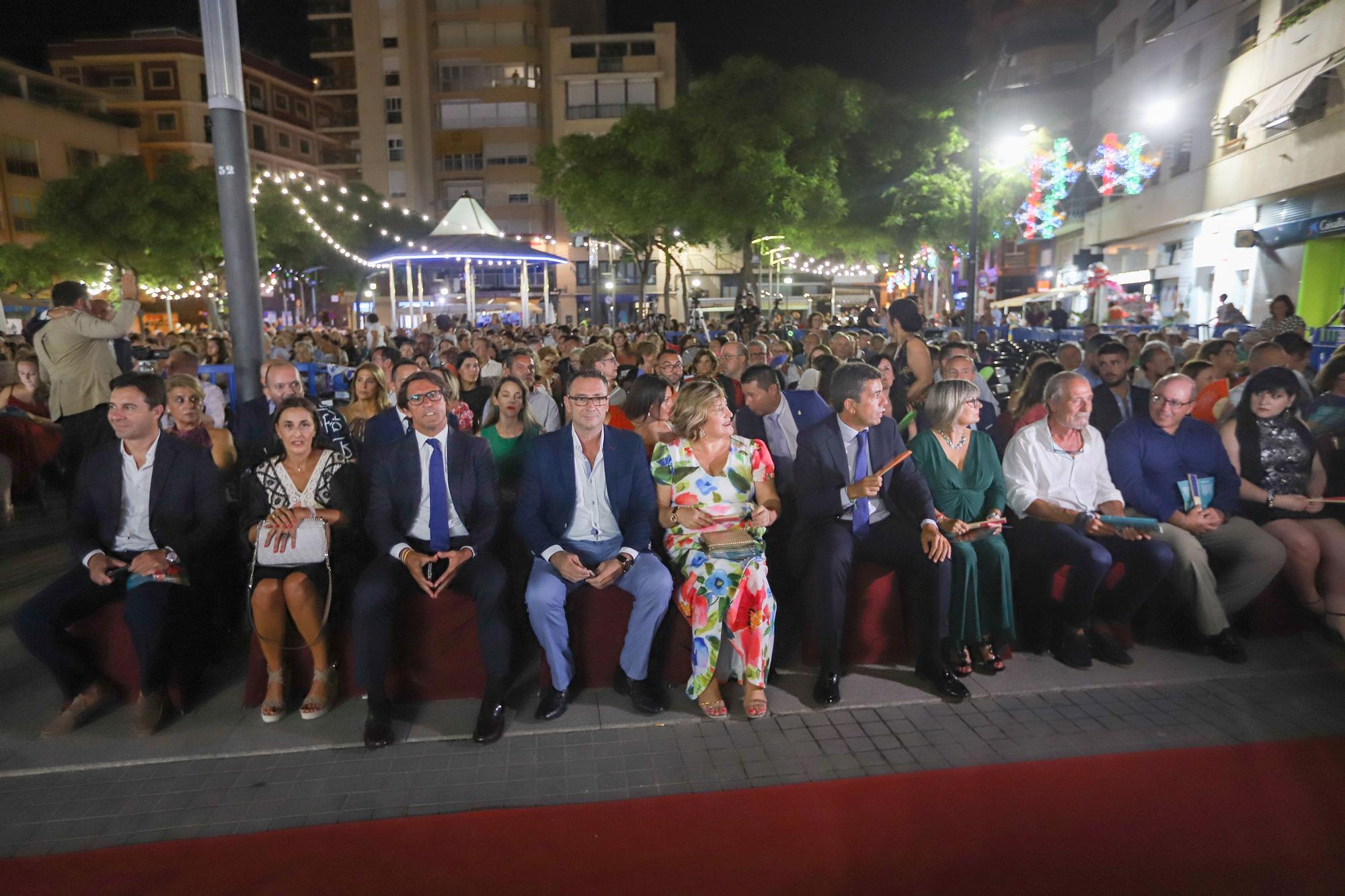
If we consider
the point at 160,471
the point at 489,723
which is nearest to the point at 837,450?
the point at 489,723

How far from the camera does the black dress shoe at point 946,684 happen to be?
420 centimetres

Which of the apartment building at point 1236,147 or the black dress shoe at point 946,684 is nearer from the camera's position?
the black dress shoe at point 946,684

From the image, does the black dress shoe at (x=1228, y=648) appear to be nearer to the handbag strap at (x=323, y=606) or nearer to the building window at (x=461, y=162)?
the handbag strap at (x=323, y=606)

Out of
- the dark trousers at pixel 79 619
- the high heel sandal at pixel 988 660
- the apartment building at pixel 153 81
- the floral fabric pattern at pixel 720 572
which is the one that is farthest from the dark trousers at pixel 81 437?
the apartment building at pixel 153 81

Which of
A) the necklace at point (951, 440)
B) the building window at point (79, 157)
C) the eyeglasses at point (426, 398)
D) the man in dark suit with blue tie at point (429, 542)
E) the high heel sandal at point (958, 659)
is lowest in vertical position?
the high heel sandal at point (958, 659)

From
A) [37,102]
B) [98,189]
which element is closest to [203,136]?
[37,102]

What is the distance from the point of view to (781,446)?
5.64m

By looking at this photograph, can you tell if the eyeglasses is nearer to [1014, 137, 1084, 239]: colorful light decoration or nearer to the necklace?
the necklace

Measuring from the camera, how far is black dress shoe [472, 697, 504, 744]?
12.6 ft

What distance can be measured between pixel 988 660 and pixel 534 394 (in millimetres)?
3925

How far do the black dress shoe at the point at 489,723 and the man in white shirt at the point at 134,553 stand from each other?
157 cm

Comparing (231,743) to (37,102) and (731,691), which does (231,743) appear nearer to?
(731,691)

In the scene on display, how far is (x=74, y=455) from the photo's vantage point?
6.29 meters

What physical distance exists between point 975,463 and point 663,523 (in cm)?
182
